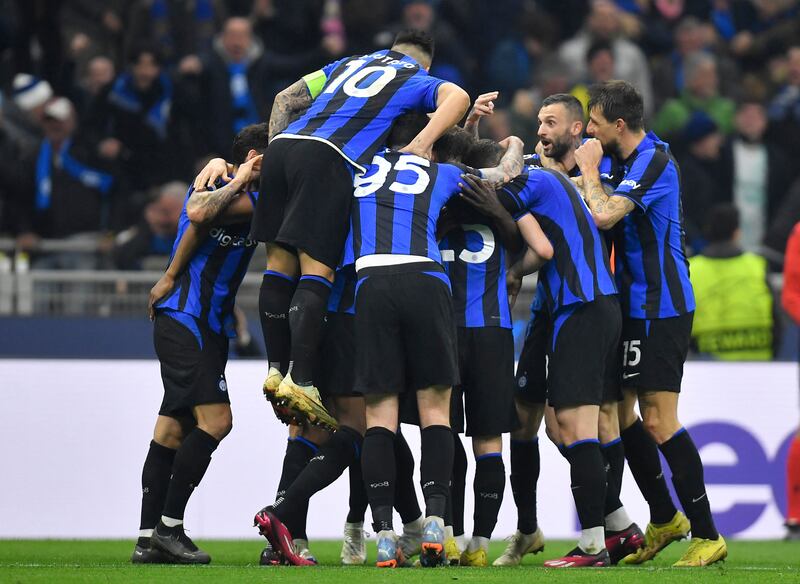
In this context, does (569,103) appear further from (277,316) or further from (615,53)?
(615,53)

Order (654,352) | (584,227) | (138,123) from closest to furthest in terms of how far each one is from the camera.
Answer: (584,227)
(654,352)
(138,123)

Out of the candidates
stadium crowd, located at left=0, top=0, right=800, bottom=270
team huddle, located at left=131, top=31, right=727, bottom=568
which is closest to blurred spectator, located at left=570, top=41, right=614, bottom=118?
stadium crowd, located at left=0, top=0, right=800, bottom=270

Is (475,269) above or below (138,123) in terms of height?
below

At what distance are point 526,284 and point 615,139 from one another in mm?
3721

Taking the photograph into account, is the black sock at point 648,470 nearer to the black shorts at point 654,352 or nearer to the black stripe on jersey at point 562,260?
the black shorts at point 654,352

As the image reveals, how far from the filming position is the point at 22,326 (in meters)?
9.91

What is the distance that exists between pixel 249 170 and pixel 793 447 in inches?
162

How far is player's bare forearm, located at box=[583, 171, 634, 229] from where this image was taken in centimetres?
652

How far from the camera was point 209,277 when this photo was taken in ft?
22.2

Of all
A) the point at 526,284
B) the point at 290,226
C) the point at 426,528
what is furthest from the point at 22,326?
the point at 426,528

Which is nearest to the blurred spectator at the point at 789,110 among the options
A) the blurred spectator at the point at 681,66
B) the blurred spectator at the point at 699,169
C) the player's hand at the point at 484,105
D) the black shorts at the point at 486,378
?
the blurred spectator at the point at 681,66

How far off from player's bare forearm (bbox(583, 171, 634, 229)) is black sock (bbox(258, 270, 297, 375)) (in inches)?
56.4

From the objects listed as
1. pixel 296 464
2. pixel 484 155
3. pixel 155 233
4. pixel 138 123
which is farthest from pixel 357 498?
pixel 138 123

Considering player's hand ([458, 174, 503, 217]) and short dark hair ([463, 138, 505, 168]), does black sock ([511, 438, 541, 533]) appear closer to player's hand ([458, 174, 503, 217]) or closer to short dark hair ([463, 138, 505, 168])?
player's hand ([458, 174, 503, 217])
